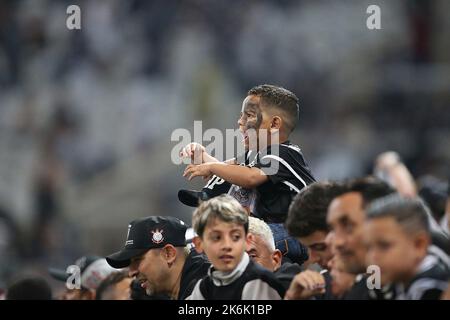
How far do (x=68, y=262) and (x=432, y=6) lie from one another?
403cm

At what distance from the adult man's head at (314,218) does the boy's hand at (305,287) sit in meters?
0.20

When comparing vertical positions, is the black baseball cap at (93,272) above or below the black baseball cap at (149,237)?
below

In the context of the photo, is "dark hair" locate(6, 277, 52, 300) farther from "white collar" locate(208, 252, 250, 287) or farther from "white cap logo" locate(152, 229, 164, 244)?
"white collar" locate(208, 252, 250, 287)

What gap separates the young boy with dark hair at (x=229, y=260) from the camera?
3.19 m

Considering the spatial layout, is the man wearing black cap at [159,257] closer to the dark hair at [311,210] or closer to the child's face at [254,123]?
the child's face at [254,123]

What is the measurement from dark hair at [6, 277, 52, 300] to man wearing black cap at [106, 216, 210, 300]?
454mm

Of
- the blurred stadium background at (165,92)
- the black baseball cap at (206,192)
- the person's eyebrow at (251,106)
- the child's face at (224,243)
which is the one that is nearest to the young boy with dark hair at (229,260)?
the child's face at (224,243)

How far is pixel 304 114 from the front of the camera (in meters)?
9.22

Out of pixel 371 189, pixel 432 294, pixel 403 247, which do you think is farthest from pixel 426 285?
pixel 371 189

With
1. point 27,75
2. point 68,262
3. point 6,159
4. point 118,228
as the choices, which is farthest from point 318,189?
point 27,75

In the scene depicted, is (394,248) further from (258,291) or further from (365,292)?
(258,291)

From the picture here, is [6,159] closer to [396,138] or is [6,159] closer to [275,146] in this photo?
[396,138]

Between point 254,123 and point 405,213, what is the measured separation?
1435 mm

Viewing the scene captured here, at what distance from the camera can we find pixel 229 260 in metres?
3.20
